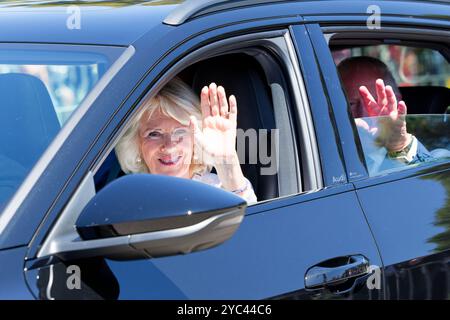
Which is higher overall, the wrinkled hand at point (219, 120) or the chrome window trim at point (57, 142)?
the wrinkled hand at point (219, 120)

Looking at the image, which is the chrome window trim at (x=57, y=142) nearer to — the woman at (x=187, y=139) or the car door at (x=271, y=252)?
the car door at (x=271, y=252)

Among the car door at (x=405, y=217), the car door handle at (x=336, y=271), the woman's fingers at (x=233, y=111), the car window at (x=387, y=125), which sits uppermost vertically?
the car window at (x=387, y=125)

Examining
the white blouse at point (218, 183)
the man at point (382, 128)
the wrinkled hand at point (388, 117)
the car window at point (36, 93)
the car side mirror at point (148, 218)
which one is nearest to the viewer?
the car side mirror at point (148, 218)

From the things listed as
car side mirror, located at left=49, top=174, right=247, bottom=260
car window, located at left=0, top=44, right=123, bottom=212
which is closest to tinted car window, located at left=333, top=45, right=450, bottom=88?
car window, located at left=0, top=44, right=123, bottom=212

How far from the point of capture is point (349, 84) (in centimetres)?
428

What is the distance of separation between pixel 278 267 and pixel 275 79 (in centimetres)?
75

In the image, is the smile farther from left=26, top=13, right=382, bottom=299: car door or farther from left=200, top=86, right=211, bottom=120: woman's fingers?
left=26, top=13, right=382, bottom=299: car door

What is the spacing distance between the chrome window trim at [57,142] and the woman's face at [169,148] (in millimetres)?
570

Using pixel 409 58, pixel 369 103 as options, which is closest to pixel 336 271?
pixel 369 103

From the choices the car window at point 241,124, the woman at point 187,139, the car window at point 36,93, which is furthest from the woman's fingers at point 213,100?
the car window at point 36,93

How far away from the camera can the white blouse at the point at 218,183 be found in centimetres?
324

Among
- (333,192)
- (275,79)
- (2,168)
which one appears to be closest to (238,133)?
(275,79)

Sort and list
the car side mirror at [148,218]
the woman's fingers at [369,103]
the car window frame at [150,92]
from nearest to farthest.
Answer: the car side mirror at [148,218] → the car window frame at [150,92] → the woman's fingers at [369,103]
